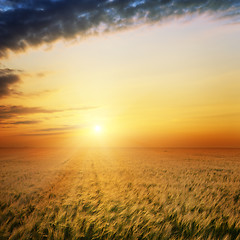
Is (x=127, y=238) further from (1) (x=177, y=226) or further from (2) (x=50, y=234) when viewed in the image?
(2) (x=50, y=234)

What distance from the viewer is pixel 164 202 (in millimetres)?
6855

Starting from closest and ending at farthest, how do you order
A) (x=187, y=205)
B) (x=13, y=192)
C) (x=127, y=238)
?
(x=127, y=238) → (x=187, y=205) → (x=13, y=192)

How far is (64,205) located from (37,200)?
2118 millimetres

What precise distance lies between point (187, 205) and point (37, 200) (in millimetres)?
6501

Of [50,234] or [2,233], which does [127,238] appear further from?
[2,233]

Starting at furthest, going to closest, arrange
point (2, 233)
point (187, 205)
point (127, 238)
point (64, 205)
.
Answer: point (64, 205) < point (187, 205) < point (2, 233) < point (127, 238)

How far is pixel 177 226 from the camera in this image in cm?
498

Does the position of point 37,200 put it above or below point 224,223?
below

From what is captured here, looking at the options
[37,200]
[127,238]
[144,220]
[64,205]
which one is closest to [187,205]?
[144,220]

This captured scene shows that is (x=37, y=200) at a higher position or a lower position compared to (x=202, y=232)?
lower

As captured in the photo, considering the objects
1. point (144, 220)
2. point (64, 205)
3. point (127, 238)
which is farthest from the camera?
point (64, 205)

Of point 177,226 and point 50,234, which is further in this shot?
point 177,226

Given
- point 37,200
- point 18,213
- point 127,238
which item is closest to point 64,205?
point 18,213

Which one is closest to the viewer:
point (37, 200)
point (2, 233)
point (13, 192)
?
point (2, 233)
